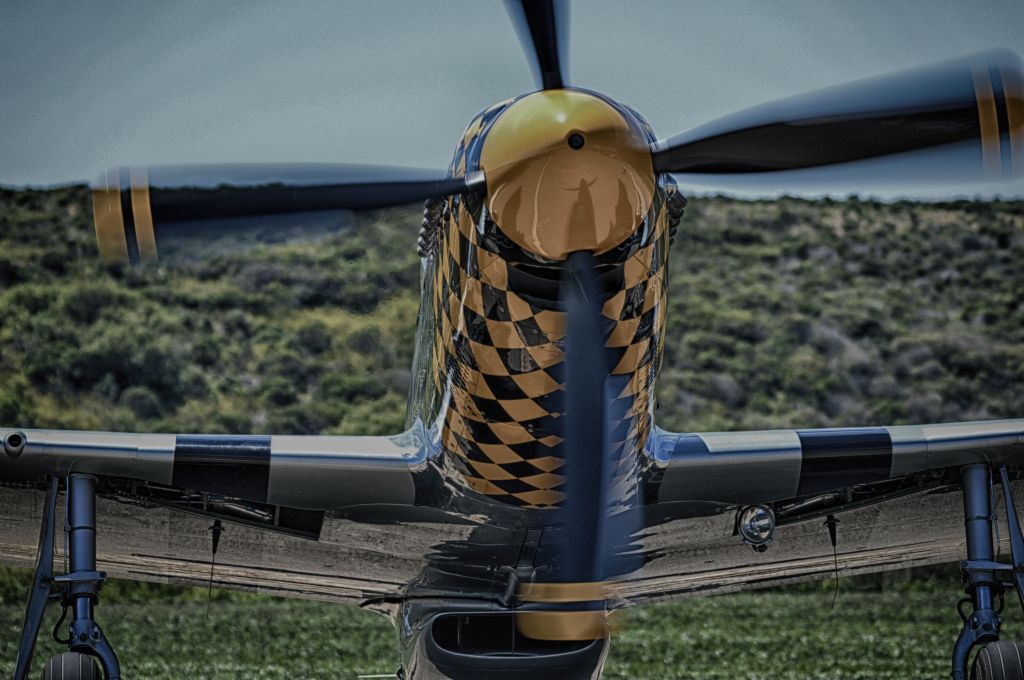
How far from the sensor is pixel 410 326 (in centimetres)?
3634

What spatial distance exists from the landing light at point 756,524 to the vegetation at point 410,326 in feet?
39.3

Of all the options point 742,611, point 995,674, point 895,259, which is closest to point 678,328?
point 895,259

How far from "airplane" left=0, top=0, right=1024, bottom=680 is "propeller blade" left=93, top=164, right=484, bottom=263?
1 centimetres

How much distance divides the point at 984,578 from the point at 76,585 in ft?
19.6

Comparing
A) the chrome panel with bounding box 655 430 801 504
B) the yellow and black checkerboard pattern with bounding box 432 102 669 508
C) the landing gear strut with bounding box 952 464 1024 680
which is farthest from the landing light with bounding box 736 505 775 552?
the yellow and black checkerboard pattern with bounding box 432 102 669 508

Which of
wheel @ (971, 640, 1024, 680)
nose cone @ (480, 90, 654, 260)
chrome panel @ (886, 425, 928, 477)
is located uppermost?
nose cone @ (480, 90, 654, 260)

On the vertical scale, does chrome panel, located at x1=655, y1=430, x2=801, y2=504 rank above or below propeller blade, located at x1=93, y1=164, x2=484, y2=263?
below

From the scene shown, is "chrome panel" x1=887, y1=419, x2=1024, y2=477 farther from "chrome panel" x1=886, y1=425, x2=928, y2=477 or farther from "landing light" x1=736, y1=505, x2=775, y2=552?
"landing light" x1=736, y1=505, x2=775, y2=552

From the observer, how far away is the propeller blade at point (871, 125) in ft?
20.0

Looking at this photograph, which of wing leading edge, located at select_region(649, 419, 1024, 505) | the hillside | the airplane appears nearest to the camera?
the airplane

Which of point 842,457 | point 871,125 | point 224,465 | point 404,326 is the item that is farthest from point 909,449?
point 404,326

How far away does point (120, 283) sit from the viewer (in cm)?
4381

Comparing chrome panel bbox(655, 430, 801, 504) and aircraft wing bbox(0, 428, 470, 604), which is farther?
chrome panel bbox(655, 430, 801, 504)

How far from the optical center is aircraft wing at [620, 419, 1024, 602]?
8.75 metres
